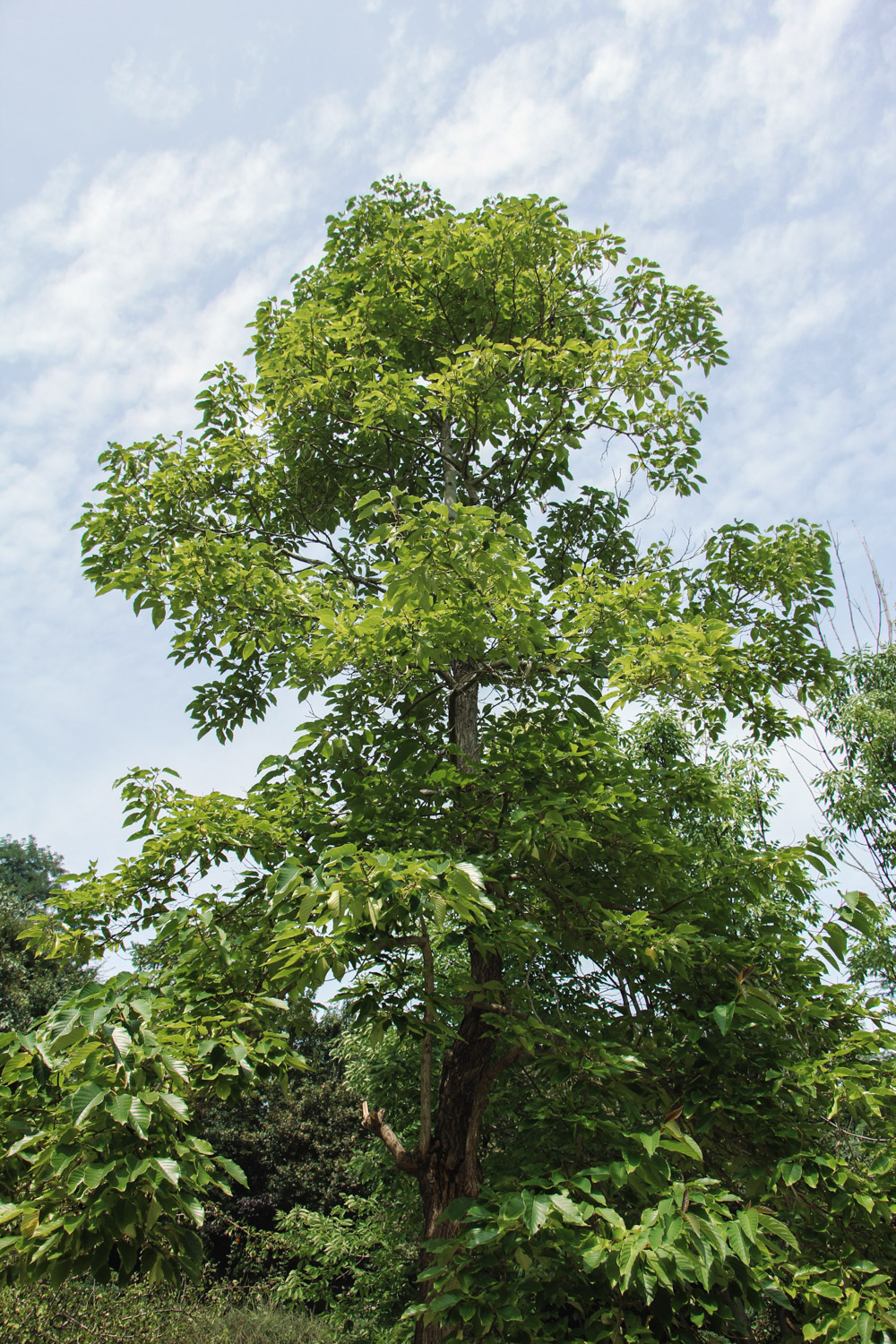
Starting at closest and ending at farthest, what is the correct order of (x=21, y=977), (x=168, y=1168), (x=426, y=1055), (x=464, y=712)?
(x=168, y=1168) → (x=426, y=1055) → (x=464, y=712) → (x=21, y=977)

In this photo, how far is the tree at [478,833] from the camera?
302cm

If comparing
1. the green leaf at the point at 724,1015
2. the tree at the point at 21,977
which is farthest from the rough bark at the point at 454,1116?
the tree at the point at 21,977

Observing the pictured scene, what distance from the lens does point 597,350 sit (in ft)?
17.5

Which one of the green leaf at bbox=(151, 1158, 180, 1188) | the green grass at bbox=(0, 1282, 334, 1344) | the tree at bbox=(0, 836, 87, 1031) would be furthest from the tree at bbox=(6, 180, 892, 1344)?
the tree at bbox=(0, 836, 87, 1031)

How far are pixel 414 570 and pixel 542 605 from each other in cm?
99

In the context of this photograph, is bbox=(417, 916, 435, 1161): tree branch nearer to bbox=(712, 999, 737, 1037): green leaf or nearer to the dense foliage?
bbox=(712, 999, 737, 1037): green leaf

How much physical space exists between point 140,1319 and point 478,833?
23.2ft

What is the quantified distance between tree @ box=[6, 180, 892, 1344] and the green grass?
4.40 m

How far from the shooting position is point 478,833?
14.6 ft

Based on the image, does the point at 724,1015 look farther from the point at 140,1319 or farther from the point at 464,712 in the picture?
the point at 140,1319

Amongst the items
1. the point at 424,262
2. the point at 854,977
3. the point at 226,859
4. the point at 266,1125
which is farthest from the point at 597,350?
the point at 266,1125

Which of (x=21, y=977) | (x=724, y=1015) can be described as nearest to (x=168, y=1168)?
(x=724, y=1015)

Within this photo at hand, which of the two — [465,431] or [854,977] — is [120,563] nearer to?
[465,431]

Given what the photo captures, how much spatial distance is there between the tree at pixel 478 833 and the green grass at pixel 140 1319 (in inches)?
173
